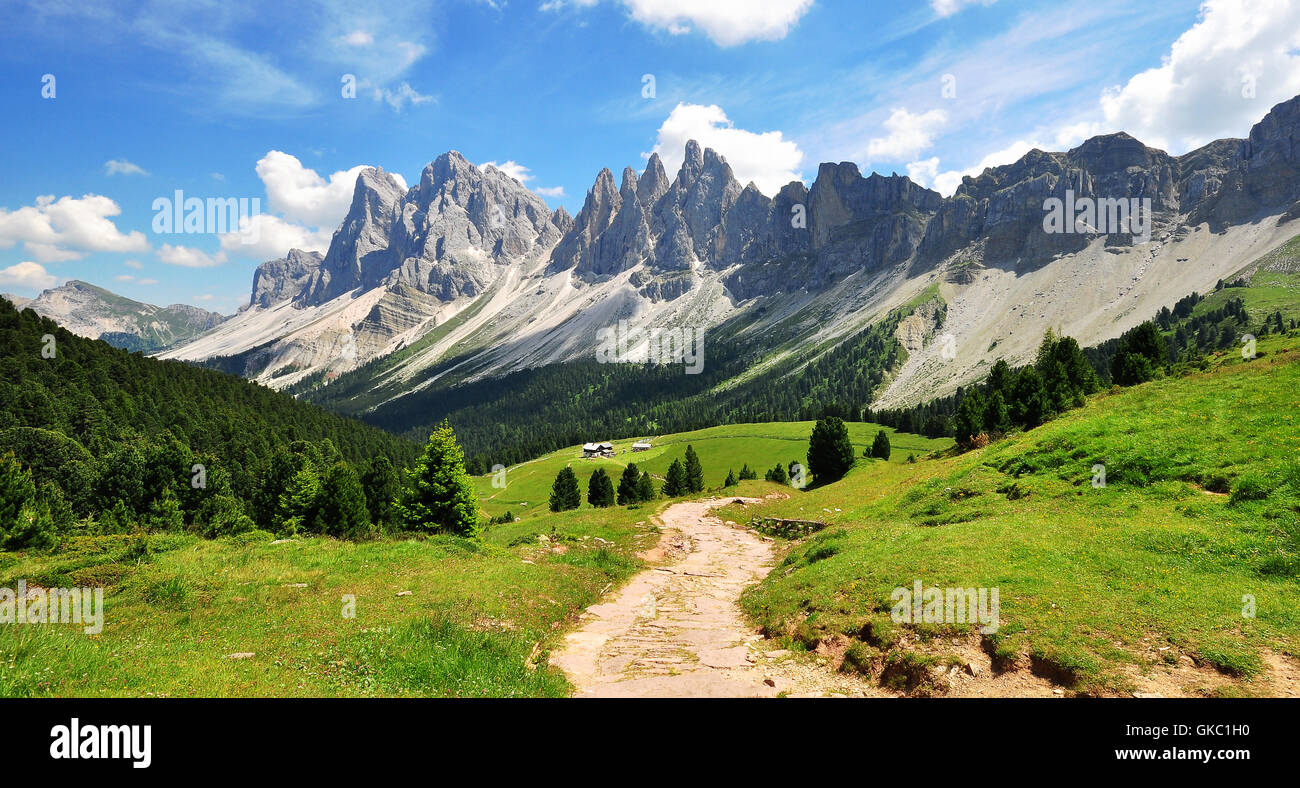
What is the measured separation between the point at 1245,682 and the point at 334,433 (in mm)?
162623

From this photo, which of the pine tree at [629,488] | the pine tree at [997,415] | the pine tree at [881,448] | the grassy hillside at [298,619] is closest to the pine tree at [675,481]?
the pine tree at [629,488]

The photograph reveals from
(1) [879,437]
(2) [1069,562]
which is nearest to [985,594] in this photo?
(2) [1069,562]

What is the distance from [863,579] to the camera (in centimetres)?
1977

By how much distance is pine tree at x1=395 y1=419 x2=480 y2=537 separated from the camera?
121ft

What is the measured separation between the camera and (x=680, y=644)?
57.6 feet

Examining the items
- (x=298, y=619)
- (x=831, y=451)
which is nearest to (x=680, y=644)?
(x=298, y=619)

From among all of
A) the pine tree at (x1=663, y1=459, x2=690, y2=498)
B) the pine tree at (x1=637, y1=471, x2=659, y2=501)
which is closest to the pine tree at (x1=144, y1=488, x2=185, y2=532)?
the pine tree at (x1=637, y1=471, x2=659, y2=501)

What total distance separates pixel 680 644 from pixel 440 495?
25750 mm

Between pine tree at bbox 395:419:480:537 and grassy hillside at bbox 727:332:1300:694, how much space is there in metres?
21.7

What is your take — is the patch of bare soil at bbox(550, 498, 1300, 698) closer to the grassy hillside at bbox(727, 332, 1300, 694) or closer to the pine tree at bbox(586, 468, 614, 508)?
the grassy hillside at bbox(727, 332, 1300, 694)

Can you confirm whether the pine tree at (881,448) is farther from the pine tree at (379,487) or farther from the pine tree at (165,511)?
the pine tree at (165,511)

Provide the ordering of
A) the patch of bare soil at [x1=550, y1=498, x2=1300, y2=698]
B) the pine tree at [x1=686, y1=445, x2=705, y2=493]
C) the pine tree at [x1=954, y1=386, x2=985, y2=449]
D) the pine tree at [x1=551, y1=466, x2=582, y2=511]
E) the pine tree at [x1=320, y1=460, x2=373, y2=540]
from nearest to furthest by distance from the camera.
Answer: the patch of bare soil at [x1=550, y1=498, x2=1300, y2=698] → the pine tree at [x1=320, y1=460, x2=373, y2=540] → the pine tree at [x1=954, y1=386, x2=985, y2=449] → the pine tree at [x1=551, y1=466, x2=582, y2=511] → the pine tree at [x1=686, y1=445, x2=705, y2=493]
